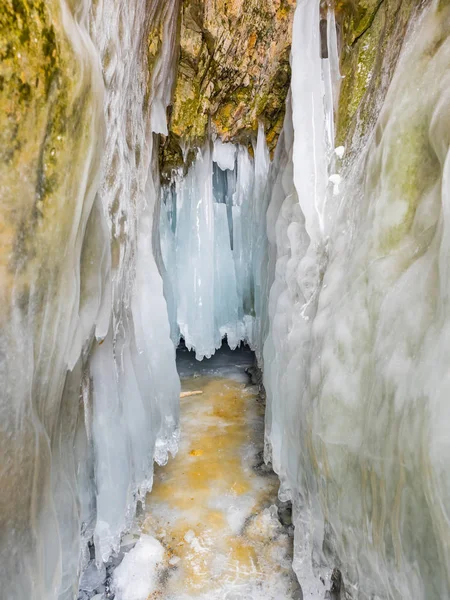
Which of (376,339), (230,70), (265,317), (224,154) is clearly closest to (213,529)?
(376,339)

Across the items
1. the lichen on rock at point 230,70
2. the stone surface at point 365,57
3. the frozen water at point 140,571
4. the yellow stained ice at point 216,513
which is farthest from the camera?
the lichen on rock at point 230,70

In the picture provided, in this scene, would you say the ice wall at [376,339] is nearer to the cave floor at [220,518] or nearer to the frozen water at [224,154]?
the cave floor at [220,518]

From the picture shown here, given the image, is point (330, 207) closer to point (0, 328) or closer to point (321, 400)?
point (321, 400)

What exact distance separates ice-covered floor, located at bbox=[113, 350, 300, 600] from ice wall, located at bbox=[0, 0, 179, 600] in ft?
0.76

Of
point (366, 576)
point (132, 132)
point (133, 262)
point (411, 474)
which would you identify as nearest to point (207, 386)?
point (133, 262)

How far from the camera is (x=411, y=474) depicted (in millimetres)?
1230

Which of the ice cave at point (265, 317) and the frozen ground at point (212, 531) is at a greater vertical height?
the ice cave at point (265, 317)

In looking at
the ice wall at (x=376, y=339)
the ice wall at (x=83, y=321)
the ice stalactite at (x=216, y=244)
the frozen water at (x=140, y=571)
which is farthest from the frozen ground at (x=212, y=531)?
the ice stalactite at (x=216, y=244)

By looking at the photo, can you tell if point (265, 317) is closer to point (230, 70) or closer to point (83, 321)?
point (230, 70)

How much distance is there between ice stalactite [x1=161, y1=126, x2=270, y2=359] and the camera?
17.8 feet

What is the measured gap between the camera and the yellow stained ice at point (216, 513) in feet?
7.83

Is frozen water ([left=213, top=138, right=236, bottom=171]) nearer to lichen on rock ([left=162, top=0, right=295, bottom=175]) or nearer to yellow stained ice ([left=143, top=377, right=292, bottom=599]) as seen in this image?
lichen on rock ([left=162, top=0, right=295, bottom=175])

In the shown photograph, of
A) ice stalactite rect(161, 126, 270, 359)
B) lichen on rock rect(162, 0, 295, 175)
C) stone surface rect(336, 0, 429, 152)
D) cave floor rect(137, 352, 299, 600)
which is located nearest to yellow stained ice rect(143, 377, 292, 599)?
cave floor rect(137, 352, 299, 600)

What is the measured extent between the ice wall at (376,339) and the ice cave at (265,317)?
0.01m
